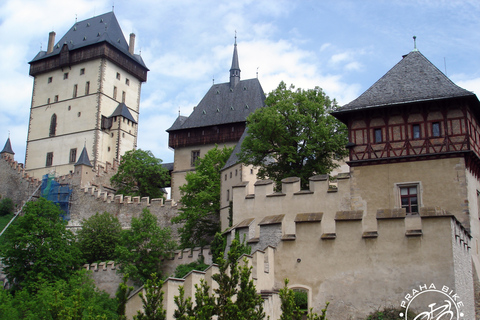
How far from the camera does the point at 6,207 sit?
5153cm

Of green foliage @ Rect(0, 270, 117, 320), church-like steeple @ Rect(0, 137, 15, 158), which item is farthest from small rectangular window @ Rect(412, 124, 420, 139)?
church-like steeple @ Rect(0, 137, 15, 158)

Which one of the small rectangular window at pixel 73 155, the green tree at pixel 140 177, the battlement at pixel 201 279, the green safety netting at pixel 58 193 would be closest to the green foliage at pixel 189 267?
the battlement at pixel 201 279

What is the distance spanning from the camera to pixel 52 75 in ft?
204

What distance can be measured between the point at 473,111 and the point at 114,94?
43.1m

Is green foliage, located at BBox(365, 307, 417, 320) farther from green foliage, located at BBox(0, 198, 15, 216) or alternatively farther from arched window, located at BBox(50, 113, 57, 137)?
arched window, located at BBox(50, 113, 57, 137)

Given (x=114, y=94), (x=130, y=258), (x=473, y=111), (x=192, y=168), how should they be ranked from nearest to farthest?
(x=473, y=111) < (x=130, y=258) < (x=192, y=168) < (x=114, y=94)

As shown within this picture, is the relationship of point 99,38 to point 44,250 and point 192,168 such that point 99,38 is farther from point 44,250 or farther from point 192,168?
point 44,250

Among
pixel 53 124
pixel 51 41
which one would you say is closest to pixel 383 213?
pixel 53 124

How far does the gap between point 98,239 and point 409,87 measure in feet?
68.0

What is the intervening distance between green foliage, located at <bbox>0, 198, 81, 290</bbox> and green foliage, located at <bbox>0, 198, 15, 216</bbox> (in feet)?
53.8

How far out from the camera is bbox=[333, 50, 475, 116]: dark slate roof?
73.0 ft

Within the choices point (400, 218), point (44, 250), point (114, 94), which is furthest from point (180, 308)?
point (114, 94)

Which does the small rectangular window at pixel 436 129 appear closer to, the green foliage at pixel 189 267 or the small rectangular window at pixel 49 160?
the green foliage at pixel 189 267

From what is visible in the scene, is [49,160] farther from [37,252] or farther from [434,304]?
[434,304]
